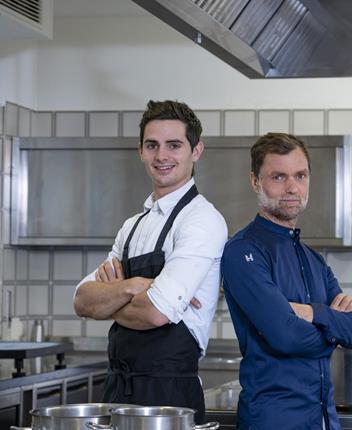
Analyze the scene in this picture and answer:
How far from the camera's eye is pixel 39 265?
246 inches

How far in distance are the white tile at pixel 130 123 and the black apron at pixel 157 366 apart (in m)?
3.52

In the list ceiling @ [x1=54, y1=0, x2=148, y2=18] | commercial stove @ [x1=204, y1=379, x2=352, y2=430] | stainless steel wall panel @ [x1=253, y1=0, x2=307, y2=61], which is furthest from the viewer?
ceiling @ [x1=54, y1=0, x2=148, y2=18]

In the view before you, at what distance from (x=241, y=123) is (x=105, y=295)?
11.6ft

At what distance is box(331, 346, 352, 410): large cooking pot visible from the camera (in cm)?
290

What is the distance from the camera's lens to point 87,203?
5949 millimetres

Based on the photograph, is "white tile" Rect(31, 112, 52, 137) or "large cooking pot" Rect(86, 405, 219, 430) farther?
"white tile" Rect(31, 112, 52, 137)

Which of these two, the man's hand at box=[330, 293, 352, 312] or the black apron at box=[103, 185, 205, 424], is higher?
the man's hand at box=[330, 293, 352, 312]

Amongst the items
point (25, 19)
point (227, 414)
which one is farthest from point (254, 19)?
point (25, 19)

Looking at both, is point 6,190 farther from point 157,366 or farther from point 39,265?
point 157,366

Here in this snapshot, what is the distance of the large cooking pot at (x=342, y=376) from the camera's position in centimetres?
290

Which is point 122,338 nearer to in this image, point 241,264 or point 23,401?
point 241,264

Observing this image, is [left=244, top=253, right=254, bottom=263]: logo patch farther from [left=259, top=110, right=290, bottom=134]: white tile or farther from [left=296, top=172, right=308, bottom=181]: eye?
[left=259, top=110, right=290, bottom=134]: white tile

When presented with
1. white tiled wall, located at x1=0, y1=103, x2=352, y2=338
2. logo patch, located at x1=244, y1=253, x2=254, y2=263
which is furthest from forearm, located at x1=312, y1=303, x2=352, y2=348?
white tiled wall, located at x1=0, y1=103, x2=352, y2=338

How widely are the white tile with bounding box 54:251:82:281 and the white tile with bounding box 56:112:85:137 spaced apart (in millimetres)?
709
